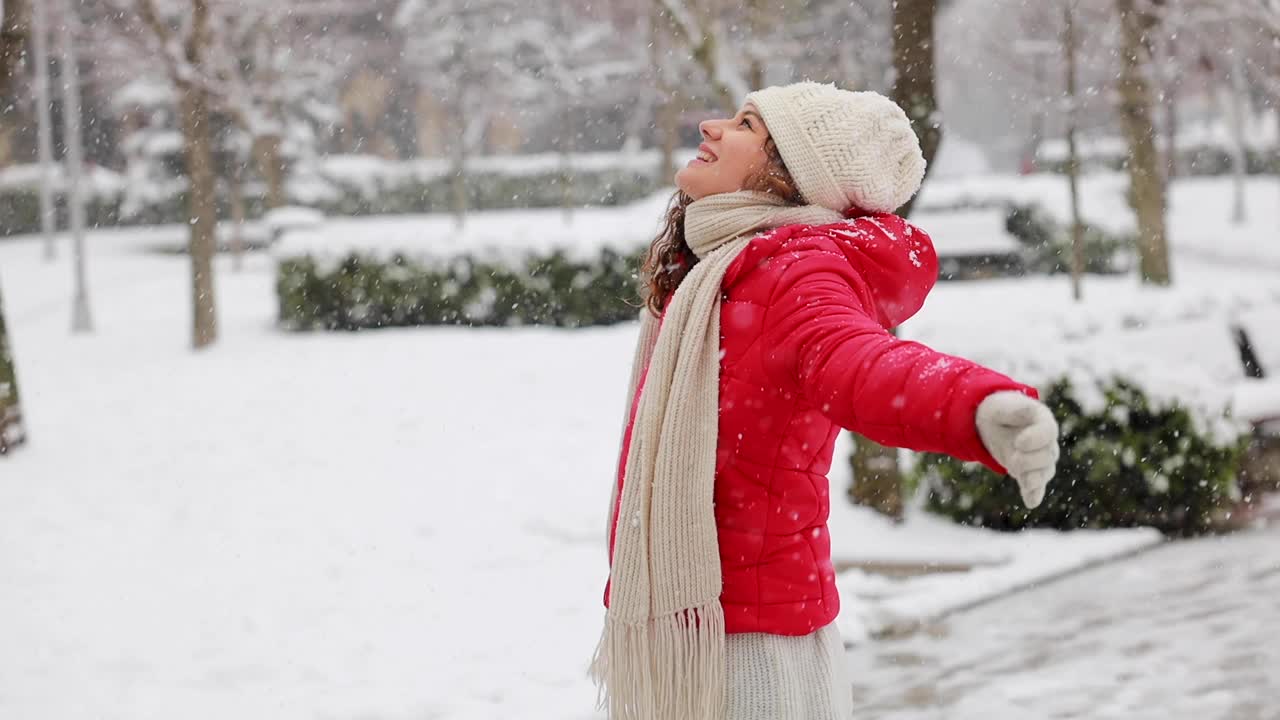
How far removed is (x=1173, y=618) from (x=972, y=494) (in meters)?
1.58

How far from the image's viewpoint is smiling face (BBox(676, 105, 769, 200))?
241 cm

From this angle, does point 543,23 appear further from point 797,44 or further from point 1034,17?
point 1034,17

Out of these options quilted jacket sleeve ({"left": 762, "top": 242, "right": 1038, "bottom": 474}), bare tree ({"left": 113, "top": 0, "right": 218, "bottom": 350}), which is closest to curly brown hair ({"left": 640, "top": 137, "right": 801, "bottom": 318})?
quilted jacket sleeve ({"left": 762, "top": 242, "right": 1038, "bottom": 474})

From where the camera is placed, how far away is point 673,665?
2383 millimetres

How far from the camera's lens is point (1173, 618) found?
5871mm

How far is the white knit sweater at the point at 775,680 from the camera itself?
2395 mm

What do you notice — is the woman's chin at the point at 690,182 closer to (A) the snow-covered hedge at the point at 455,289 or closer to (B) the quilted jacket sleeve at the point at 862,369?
(B) the quilted jacket sleeve at the point at 862,369

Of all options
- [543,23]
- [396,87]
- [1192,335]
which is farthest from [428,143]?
[1192,335]

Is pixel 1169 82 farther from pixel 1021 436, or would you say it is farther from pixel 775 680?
pixel 1021 436

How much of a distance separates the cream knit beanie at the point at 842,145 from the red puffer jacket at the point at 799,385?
0.23 ft

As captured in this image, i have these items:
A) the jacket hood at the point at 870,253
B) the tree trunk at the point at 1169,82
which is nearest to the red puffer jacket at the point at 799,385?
the jacket hood at the point at 870,253

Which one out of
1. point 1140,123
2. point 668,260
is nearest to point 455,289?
point 1140,123

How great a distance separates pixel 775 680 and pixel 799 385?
1.93ft

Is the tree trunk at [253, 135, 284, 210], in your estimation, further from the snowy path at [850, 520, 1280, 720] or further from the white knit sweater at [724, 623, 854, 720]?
the white knit sweater at [724, 623, 854, 720]
